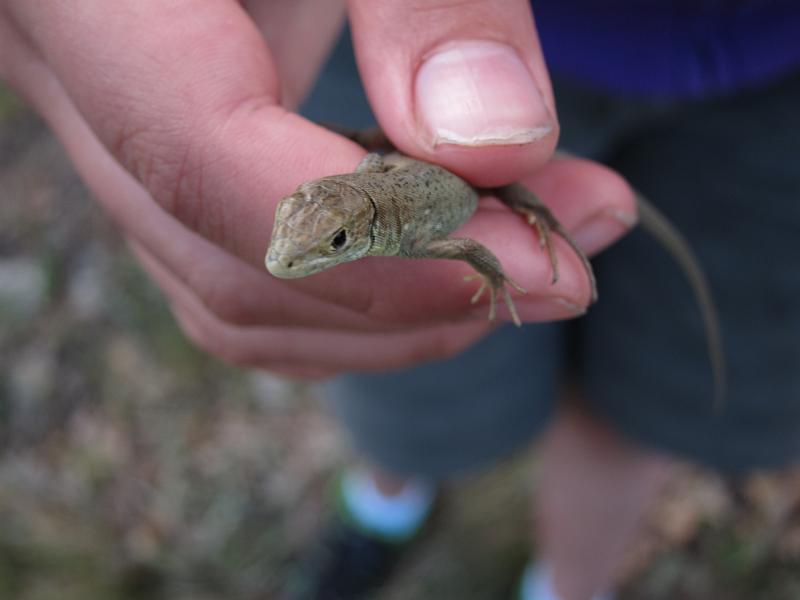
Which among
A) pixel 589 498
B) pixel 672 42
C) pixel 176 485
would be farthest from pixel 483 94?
pixel 176 485

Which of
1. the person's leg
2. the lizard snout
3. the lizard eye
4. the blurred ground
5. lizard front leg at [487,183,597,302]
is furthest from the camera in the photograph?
the blurred ground

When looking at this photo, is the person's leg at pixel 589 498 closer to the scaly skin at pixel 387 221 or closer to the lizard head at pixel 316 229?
the scaly skin at pixel 387 221

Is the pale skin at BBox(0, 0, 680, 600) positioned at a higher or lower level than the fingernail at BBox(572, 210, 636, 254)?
higher

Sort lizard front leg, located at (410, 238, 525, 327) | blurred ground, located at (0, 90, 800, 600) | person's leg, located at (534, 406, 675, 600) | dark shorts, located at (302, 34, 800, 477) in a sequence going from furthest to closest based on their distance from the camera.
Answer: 1. blurred ground, located at (0, 90, 800, 600)
2. person's leg, located at (534, 406, 675, 600)
3. dark shorts, located at (302, 34, 800, 477)
4. lizard front leg, located at (410, 238, 525, 327)

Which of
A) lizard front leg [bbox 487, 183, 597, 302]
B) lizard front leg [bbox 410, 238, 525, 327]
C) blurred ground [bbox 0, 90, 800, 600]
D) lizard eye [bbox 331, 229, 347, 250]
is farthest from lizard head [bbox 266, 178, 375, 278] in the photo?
blurred ground [bbox 0, 90, 800, 600]

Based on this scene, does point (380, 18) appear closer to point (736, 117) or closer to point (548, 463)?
point (736, 117)

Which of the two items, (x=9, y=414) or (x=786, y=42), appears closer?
(x=786, y=42)

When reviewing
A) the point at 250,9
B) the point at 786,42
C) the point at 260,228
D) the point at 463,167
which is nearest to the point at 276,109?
the point at 260,228

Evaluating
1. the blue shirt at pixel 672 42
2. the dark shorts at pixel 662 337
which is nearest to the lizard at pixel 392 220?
the blue shirt at pixel 672 42

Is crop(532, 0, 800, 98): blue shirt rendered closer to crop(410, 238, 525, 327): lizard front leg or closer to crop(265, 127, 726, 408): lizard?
crop(265, 127, 726, 408): lizard
